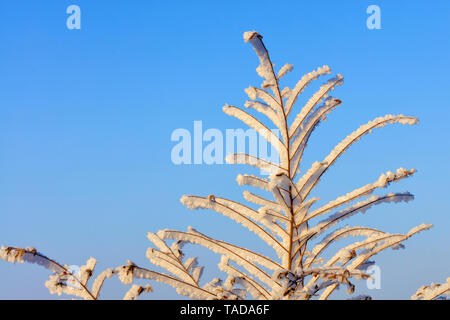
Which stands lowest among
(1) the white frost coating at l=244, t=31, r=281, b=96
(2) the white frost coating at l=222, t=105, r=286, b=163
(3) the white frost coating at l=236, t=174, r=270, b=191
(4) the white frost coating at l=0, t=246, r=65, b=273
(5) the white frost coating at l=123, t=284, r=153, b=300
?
(5) the white frost coating at l=123, t=284, r=153, b=300

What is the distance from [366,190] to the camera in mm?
3512

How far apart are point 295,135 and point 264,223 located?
2.24 ft

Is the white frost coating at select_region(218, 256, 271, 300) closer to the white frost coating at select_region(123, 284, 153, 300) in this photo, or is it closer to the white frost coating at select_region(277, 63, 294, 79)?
the white frost coating at select_region(123, 284, 153, 300)

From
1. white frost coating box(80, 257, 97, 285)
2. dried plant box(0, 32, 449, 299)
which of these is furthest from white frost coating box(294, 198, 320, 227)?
white frost coating box(80, 257, 97, 285)

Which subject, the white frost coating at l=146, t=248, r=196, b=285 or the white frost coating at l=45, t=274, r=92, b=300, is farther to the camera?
the white frost coating at l=146, t=248, r=196, b=285

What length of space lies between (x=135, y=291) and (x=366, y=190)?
1.74m

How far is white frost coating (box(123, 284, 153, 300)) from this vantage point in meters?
3.12

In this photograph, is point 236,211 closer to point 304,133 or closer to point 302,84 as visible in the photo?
point 304,133

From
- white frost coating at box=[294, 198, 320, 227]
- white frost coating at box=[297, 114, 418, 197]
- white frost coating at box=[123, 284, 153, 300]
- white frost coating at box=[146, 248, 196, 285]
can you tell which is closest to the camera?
white frost coating at box=[123, 284, 153, 300]

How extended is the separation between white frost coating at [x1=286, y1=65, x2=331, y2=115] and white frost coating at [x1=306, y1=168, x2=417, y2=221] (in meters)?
Result: 0.73

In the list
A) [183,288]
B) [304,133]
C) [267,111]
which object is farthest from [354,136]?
[183,288]
